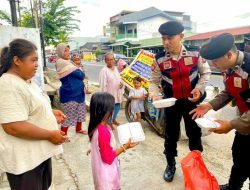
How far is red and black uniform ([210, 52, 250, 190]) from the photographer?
203cm

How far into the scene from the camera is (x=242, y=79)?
6.70 ft

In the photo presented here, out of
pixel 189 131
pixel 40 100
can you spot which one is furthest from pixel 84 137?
pixel 40 100

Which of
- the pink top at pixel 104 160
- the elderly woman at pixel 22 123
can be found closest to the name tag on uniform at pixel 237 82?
the pink top at pixel 104 160

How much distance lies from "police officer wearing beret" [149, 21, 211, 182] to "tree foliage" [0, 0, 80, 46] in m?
17.2

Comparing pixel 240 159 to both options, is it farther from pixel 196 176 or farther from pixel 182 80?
pixel 182 80

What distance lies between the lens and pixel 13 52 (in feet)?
5.33

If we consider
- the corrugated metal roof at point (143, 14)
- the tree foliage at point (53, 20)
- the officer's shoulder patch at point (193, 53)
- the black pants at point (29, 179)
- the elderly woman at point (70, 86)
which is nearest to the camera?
the black pants at point (29, 179)

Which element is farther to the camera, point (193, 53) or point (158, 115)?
point (158, 115)

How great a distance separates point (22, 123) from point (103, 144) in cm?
62

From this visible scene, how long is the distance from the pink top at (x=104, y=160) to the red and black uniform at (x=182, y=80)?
1070mm

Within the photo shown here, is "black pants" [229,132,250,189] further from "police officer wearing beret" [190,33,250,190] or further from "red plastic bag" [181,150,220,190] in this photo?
"red plastic bag" [181,150,220,190]

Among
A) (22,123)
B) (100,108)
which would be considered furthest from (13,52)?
(100,108)

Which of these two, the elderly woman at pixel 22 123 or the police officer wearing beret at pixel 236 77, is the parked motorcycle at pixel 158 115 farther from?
the elderly woman at pixel 22 123

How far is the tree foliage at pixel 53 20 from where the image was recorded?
18.4m
